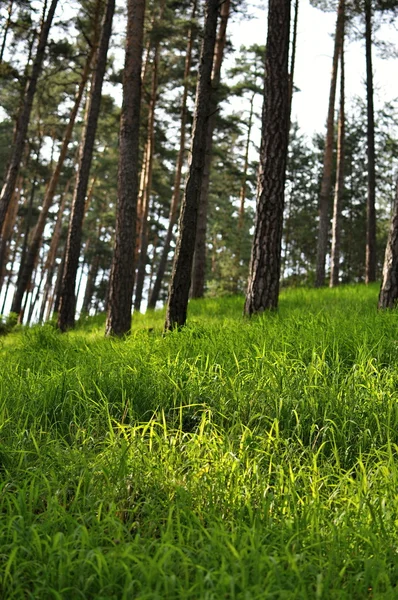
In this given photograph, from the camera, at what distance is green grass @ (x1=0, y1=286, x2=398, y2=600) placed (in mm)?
2221

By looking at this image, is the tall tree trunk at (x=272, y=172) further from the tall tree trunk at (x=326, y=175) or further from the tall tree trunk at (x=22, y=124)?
the tall tree trunk at (x=326, y=175)

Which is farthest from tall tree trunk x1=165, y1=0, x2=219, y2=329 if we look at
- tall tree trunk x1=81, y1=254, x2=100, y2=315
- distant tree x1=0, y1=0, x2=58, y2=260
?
tall tree trunk x1=81, y1=254, x2=100, y2=315

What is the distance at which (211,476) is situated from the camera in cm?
303

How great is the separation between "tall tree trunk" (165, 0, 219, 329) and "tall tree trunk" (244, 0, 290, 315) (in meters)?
0.93

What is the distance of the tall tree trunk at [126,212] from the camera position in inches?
375

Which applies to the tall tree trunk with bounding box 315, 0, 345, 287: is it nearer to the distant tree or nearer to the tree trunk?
the distant tree

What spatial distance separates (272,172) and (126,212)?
291cm

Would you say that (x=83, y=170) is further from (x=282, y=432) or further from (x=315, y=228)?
(x=315, y=228)

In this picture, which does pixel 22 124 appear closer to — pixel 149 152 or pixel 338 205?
pixel 149 152

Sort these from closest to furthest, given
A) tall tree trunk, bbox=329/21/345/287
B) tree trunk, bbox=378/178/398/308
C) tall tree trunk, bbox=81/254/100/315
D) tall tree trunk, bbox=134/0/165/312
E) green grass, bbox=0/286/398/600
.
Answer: green grass, bbox=0/286/398/600 → tree trunk, bbox=378/178/398/308 → tall tree trunk, bbox=329/21/345/287 → tall tree trunk, bbox=134/0/165/312 → tall tree trunk, bbox=81/254/100/315

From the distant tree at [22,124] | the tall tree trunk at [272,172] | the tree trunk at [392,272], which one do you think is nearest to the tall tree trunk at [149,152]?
the distant tree at [22,124]

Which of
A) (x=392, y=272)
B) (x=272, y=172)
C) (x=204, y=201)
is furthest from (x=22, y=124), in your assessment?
Result: (x=392, y=272)

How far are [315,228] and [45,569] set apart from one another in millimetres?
39786

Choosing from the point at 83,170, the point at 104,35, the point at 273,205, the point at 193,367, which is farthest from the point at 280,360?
the point at 104,35
